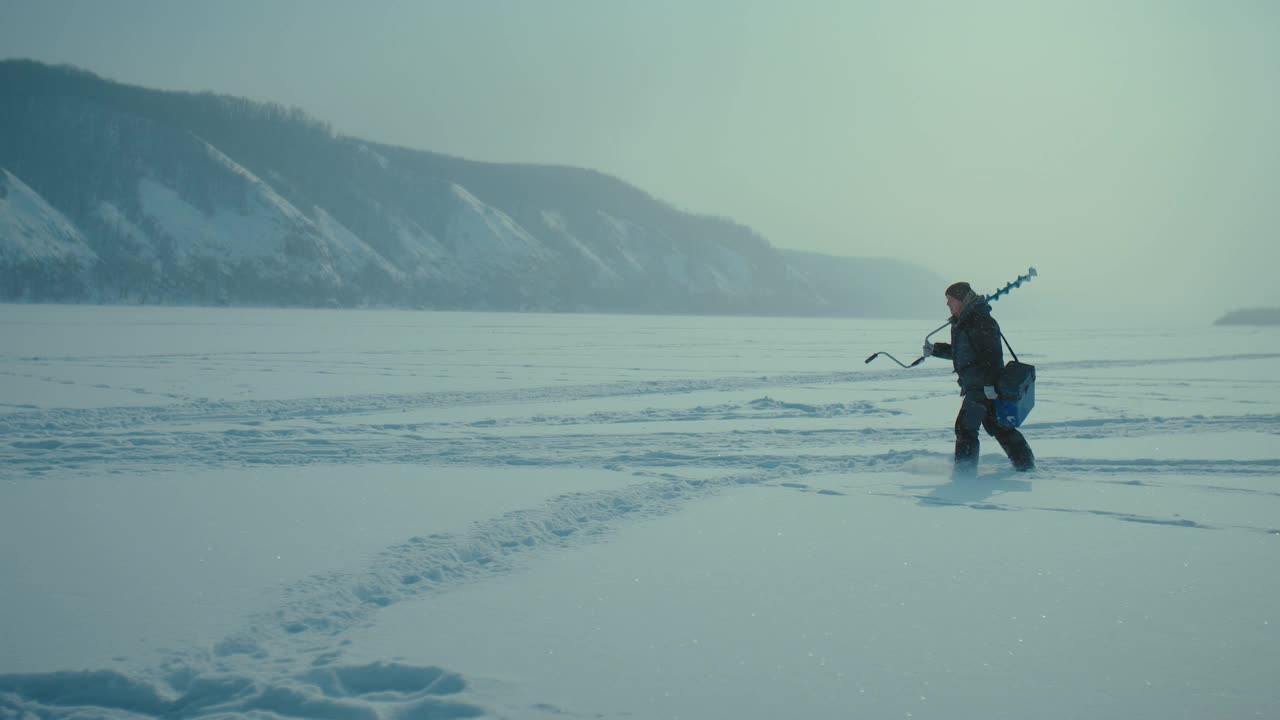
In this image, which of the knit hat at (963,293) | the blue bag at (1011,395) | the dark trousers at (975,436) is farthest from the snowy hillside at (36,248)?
the blue bag at (1011,395)

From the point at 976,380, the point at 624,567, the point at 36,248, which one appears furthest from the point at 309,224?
the point at 624,567

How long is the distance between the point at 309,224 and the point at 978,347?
112531mm

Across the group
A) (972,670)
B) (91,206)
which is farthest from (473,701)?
(91,206)

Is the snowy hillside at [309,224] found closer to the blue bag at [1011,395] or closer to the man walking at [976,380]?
the man walking at [976,380]

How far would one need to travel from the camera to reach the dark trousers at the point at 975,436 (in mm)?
6605

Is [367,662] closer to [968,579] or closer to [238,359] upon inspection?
[968,579]

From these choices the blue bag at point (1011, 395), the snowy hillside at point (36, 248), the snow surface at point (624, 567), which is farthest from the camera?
the snowy hillside at point (36, 248)

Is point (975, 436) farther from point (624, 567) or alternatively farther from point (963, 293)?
point (624, 567)

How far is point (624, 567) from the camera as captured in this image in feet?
13.0

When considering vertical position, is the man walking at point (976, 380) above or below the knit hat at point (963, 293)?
below

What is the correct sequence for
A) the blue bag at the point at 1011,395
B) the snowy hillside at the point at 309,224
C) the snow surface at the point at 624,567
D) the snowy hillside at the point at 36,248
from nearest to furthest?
1. the snow surface at the point at 624,567
2. the blue bag at the point at 1011,395
3. the snowy hillside at the point at 36,248
4. the snowy hillside at the point at 309,224

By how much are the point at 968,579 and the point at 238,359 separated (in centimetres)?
1586

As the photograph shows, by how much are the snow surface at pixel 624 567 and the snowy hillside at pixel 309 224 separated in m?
87.0

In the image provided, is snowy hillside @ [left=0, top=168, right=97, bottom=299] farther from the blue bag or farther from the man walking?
the blue bag
